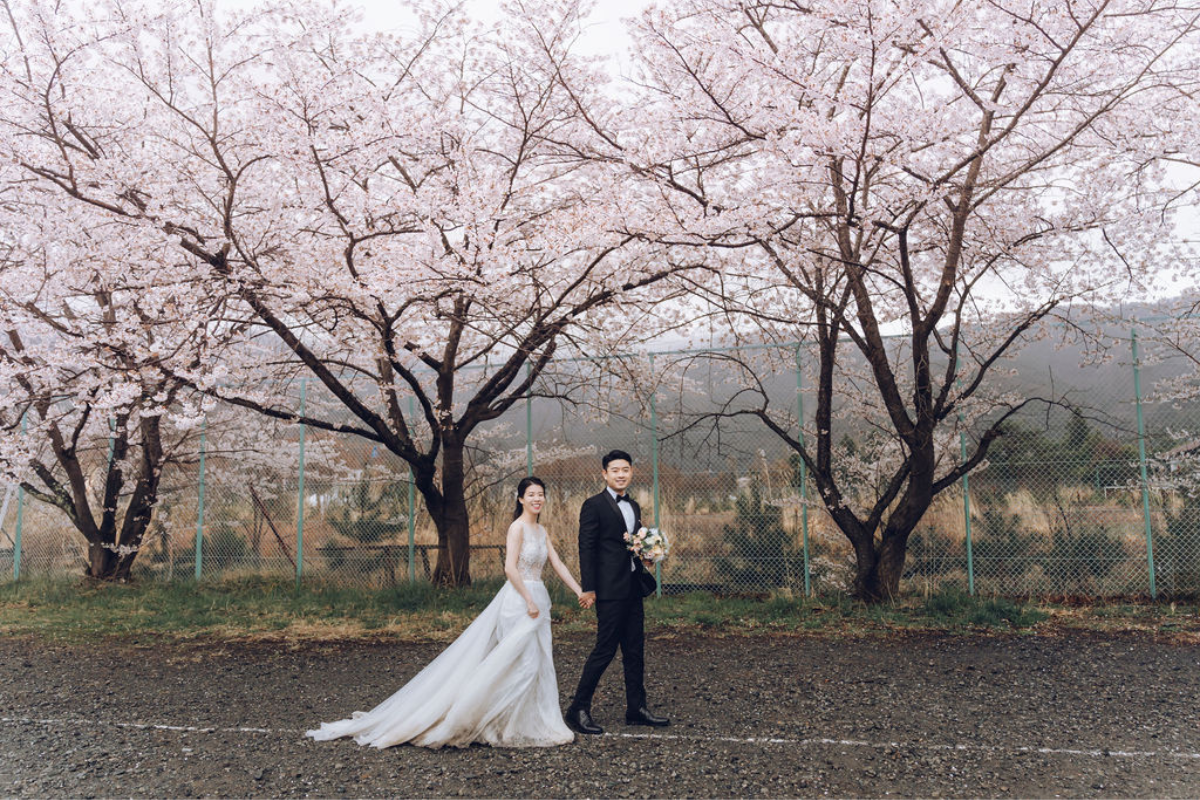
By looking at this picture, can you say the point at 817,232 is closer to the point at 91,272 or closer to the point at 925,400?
the point at 925,400

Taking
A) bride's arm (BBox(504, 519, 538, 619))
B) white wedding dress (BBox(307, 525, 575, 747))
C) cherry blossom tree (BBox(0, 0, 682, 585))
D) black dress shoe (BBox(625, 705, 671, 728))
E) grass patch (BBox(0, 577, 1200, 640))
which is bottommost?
grass patch (BBox(0, 577, 1200, 640))

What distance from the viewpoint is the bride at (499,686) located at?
4.10 m

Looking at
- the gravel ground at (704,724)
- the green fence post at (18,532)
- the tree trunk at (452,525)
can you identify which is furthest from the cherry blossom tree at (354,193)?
the green fence post at (18,532)

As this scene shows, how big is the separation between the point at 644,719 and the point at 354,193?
5.89m

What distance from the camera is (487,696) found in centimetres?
411

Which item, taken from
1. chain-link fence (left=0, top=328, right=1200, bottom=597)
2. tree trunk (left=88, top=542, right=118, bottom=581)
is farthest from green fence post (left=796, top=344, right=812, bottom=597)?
tree trunk (left=88, top=542, right=118, bottom=581)

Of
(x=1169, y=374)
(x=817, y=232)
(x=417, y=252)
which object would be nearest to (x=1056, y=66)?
(x=817, y=232)

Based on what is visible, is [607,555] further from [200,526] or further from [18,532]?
[18,532]

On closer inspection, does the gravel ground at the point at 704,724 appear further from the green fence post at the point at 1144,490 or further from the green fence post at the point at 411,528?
the green fence post at the point at 411,528

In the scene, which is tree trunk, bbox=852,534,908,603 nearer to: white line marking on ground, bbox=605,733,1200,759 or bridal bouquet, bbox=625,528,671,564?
white line marking on ground, bbox=605,733,1200,759

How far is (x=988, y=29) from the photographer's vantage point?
6277mm

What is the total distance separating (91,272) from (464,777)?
7841mm

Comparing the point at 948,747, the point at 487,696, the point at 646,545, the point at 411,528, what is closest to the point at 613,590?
the point at 646,545

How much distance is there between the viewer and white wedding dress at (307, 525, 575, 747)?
409 cm
